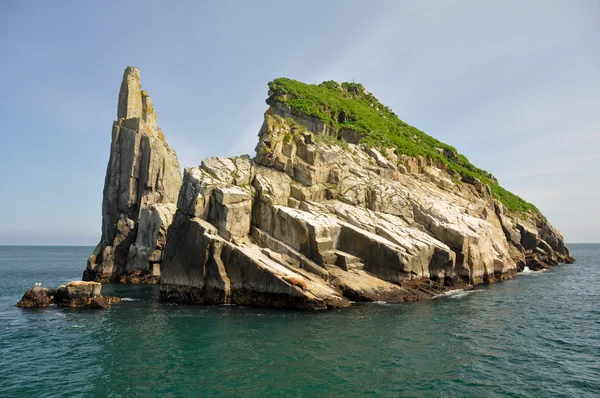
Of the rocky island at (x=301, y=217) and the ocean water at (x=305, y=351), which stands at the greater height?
the rocky island at (x=301, y=217)

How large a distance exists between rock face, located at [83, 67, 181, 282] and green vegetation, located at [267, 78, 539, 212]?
2744 centimetres

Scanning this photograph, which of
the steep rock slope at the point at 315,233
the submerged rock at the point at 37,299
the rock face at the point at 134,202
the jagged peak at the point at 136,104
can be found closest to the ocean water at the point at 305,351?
the submerged rock at the point at 37,299

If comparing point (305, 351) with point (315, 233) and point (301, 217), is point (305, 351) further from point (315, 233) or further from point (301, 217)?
point (301, 217)

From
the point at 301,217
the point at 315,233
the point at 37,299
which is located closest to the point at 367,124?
the point at 301,217

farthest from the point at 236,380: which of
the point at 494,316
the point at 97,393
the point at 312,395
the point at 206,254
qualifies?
the point at 494,316

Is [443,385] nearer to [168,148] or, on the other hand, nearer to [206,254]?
[206,254]

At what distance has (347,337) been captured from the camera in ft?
93.0

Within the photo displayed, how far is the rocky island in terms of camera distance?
4188cm

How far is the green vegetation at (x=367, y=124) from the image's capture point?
77.2 metres

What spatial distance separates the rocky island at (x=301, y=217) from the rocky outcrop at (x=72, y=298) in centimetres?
679

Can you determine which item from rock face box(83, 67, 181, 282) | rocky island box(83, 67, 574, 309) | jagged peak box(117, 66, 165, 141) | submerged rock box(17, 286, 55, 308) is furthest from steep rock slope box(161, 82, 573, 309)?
jagged peak box(117, 66, 165, 141)

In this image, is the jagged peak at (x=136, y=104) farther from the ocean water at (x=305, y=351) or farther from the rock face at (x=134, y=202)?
the ocean water at (x=305, y=351)

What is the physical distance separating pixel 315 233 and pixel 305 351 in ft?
64.6

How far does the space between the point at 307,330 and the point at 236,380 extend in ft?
33.9
